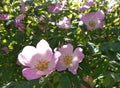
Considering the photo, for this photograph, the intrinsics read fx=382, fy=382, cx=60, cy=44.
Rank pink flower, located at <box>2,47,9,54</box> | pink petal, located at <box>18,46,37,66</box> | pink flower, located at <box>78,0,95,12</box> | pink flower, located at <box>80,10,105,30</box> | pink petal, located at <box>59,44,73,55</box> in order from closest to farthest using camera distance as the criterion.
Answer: pink petal, located at <box>18,46,37,66</box>
pink petal, located at <box>59,44,73,55</box>
pink flower, located at <box>2,47,9,54</box>
pink flower, located at <box>80,10,105,30</box>
pink flower, located at <box>78,0,95,12</box>

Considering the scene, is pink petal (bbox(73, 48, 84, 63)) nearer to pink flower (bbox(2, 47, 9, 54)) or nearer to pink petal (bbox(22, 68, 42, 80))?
pink petal (bbox(22, 68, 42, 80))

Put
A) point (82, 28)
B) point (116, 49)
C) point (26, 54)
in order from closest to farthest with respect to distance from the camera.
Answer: point (26, 54)
point (116, 49)
point (82, 28)

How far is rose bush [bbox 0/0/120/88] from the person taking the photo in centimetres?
181

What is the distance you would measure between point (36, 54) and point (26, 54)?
0.23 feet

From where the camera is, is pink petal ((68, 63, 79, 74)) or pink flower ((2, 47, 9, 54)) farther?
pink flower ((2, 47, 9, 54))

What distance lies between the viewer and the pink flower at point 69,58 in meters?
1.88

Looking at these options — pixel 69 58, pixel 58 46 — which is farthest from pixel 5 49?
pixel 69 58

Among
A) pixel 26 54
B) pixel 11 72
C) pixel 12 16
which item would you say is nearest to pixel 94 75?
pixel 26 54

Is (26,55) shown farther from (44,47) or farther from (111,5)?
(111,5)

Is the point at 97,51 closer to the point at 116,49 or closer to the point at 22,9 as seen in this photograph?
the point at 116,49

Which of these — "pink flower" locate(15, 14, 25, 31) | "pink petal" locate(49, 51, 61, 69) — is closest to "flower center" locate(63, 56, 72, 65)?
"pink petal" locate(49, 51, 61, 69)

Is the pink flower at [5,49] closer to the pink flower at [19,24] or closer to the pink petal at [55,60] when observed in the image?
the pink flower at [19,24]

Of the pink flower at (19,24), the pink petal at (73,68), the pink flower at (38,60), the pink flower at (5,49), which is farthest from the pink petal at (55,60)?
the pink flower at (19,24)

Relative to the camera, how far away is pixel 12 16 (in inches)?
131
